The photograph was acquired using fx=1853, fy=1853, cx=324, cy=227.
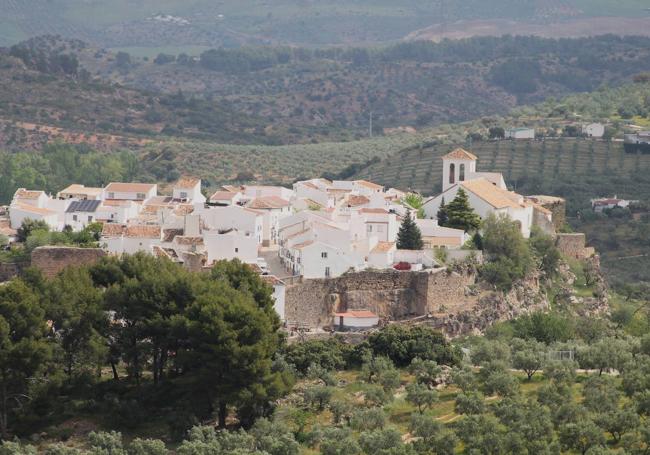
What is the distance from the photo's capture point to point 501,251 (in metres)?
60.1

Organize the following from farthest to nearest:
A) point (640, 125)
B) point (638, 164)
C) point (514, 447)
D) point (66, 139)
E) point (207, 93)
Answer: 1. point (207, 93)
2. point (66, 139)
3. point (640, 125)
4. point (638, 164)
5. point (514, 447)

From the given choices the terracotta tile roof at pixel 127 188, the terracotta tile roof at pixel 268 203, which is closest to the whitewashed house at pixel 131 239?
the terracotta tile roof at pixel 268 203

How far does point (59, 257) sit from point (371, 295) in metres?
9.60

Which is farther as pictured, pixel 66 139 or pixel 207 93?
pixel 207 93

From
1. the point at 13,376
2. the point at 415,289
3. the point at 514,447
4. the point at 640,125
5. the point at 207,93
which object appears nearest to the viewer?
the point at 514,447

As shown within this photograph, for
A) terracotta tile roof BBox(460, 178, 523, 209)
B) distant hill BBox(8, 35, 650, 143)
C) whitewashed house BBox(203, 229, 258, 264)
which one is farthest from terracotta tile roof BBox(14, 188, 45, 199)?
distant hill BBox(8, 35, 650, 143)

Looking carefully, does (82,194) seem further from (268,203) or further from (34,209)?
(268,203)

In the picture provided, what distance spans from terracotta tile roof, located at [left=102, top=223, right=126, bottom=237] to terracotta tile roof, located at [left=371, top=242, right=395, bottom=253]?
26.0 ft

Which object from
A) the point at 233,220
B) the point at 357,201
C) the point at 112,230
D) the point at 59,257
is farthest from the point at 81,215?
the point at 357,201

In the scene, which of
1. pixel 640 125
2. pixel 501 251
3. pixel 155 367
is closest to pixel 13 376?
pixel 155 367

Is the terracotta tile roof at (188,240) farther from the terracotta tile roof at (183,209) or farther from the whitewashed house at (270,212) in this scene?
the whitewashed house at (270,212)

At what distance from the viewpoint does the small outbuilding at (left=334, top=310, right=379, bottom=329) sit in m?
55.4

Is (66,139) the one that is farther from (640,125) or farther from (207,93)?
(207,93)

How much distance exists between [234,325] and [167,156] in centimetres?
5940
